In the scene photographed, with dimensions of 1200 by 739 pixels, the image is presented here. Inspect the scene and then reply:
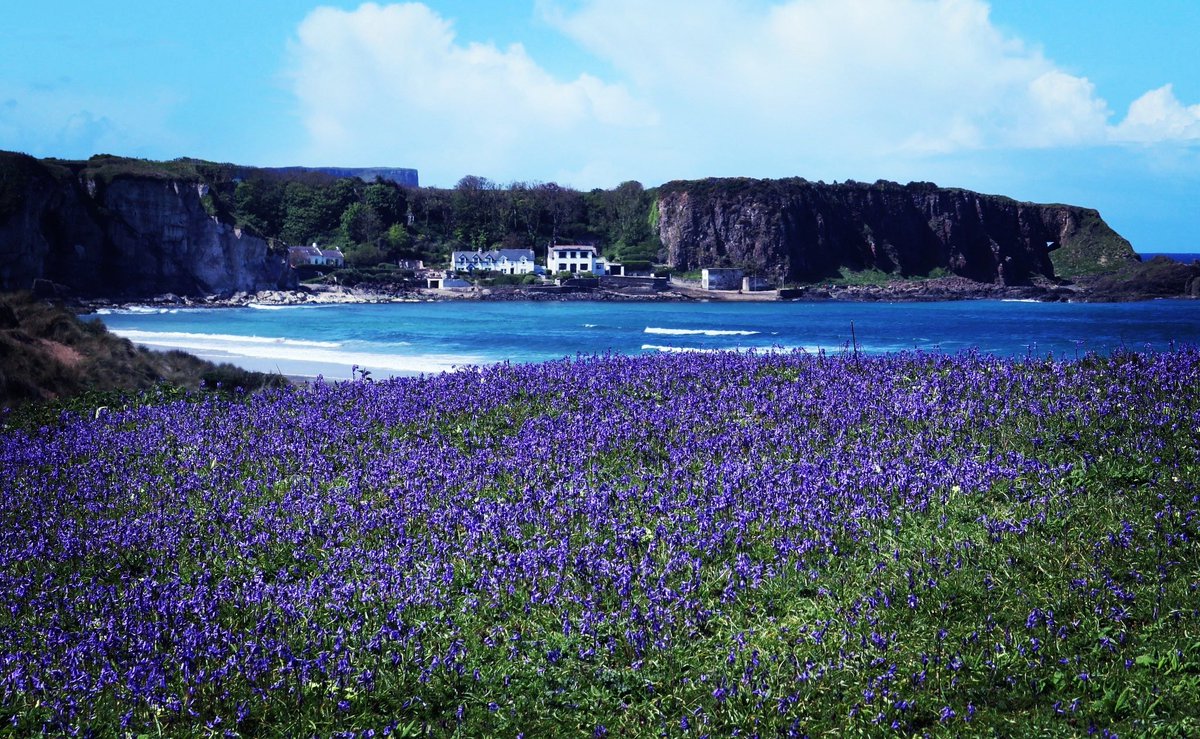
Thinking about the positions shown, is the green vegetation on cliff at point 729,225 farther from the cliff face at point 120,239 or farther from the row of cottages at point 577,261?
the cliff face at point 120,239

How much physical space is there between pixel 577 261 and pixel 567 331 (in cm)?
7043

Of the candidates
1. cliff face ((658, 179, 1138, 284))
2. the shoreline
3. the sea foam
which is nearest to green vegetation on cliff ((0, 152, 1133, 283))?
cliff face ((658, 179, 1138, 284))

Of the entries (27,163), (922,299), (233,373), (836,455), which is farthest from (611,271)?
(836,455)

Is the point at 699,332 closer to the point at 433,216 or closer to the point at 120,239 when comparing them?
the point at 120,239

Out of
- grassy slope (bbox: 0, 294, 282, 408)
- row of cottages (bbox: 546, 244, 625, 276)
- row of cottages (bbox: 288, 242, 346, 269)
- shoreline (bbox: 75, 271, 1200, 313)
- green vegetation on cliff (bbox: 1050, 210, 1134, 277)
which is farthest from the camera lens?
green vegetation on cliff (bbox: 1050, 210, 1134, 277)

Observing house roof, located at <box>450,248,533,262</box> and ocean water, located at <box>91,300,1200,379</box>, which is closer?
ocean water, located at <box>91,300,1200,379</box>

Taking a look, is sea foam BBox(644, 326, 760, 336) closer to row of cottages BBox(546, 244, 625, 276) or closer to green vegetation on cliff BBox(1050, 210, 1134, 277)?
row of cottages BBox(546, 244, 625, 276)

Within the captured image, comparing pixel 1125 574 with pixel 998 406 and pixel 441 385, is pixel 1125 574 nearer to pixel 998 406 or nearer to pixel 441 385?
pixel 998 406

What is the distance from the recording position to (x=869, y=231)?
142375mm

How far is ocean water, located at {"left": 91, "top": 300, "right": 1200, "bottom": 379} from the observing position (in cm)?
3706

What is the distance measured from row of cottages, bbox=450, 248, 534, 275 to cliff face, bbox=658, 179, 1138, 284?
23018 millimetres

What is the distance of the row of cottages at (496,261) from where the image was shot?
436ft

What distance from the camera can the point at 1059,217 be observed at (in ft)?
497

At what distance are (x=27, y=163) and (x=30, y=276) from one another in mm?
10406
